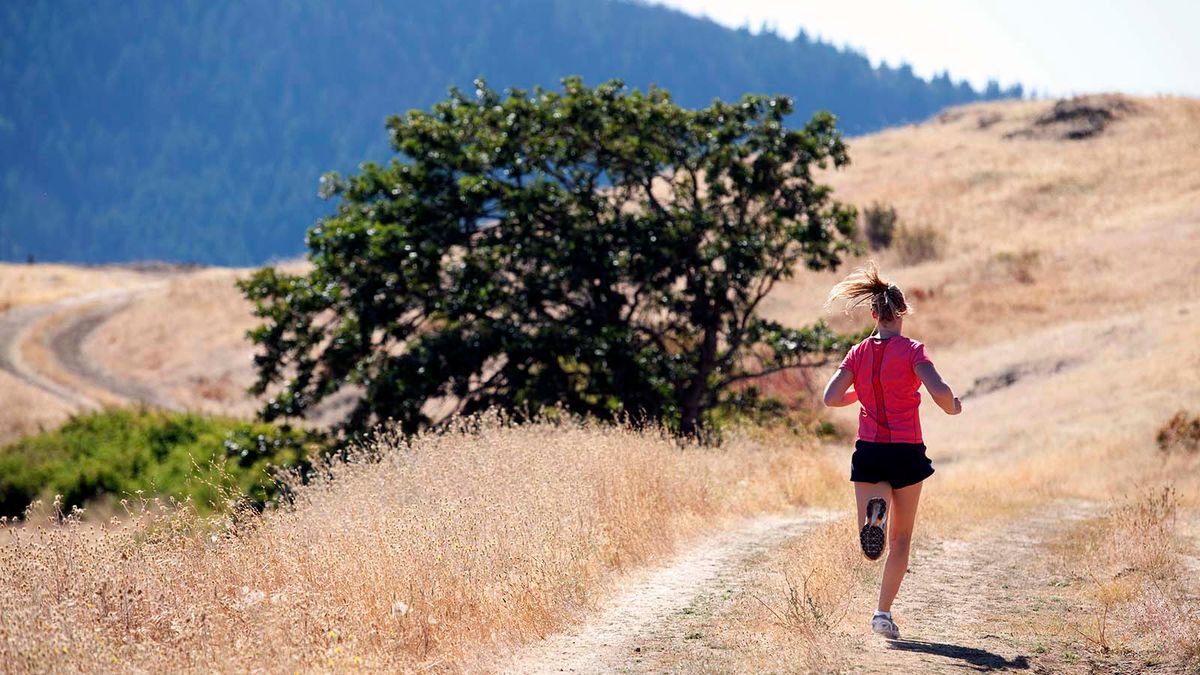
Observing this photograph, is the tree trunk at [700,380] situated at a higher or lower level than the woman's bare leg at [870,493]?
higher

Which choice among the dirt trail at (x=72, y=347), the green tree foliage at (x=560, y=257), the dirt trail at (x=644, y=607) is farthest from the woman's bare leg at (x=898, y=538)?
the dirt trail at (x=72, y=347)

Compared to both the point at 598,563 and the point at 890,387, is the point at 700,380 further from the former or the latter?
the point at 890,387

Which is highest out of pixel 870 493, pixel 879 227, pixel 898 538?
pixel 879 227

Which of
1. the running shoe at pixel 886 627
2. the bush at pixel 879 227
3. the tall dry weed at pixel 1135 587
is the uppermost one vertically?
the bush at pixel 879 227

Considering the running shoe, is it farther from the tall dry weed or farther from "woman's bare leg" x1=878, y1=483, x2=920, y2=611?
the tall dry weed

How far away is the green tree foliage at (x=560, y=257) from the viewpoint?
62.5 ft

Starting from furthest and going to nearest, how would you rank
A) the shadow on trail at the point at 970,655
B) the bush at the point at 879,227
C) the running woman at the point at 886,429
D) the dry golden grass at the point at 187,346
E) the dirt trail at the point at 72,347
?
1. the bush at the point at 879,227
2. the dry golden grass at the point at 187,346
3. the dirt trail at the point at 72,347
4. the running woman at the point at 886,429
5. the shadow on trail at the point at 970,655

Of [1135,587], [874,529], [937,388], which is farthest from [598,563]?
[1135,587]

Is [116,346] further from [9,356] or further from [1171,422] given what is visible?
[1171,422]

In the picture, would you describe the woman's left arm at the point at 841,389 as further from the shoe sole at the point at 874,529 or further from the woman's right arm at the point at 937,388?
the shoe sole at the point at 874,529

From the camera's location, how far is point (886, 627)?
22.7 feet

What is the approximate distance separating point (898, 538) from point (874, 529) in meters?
0.38

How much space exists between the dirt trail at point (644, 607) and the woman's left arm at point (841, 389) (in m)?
1.74

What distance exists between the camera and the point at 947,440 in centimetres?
2761
